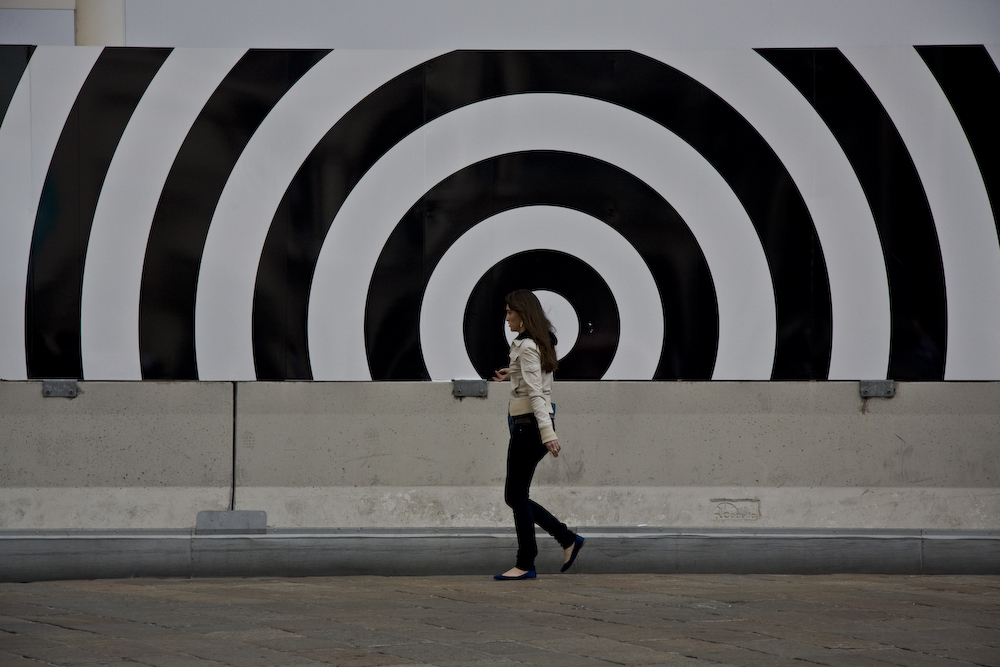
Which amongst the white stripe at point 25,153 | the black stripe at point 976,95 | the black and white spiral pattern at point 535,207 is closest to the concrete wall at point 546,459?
the black and white spiral pattern at point 535,207

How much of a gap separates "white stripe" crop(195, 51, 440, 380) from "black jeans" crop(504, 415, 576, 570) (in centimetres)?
197

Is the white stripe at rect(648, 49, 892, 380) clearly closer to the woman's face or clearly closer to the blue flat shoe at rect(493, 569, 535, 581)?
the woman's face

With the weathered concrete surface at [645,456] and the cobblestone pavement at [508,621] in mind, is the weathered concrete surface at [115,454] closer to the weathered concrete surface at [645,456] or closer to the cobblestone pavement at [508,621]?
the weathered concrete surface at [645,456]

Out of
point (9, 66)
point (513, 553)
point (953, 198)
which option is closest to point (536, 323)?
point (513, 553)

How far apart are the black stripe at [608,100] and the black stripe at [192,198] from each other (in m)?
0.46

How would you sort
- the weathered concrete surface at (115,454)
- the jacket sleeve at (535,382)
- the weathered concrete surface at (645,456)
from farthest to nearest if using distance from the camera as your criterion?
1. the weathered concrete surface at (645,456)
2. the weathered concrete surface at (115,454)
3. the jacket sleeve at (535,382)

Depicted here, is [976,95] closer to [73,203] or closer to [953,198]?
[953,198]

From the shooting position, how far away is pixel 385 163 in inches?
288

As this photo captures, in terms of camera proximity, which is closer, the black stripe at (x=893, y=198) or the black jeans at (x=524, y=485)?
the black jeans at (x=524, y=485)

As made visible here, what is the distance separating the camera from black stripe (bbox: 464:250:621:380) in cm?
738

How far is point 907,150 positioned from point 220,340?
478 cm

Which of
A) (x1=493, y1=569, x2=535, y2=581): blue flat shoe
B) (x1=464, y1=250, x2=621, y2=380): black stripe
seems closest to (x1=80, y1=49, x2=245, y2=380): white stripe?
(x1=464, y1=250, x2=621, y2=380): black stripe

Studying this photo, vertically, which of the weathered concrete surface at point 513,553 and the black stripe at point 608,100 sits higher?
the black stripe at point 608,100

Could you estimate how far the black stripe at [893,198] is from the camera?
732 cm
